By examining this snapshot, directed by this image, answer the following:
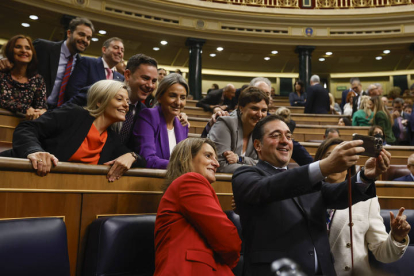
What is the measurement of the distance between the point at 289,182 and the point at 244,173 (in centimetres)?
21

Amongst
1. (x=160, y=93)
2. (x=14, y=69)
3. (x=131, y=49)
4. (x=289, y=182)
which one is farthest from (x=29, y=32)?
(x=289, y=182)

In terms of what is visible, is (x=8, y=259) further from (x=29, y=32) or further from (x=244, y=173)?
(x=29, y=32)

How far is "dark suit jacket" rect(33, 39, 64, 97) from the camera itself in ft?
7.79

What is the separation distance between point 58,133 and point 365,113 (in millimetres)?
3787

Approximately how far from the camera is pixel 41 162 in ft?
3.94

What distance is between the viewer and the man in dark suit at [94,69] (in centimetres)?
232

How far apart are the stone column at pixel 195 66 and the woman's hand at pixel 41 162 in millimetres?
6199

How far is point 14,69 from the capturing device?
2188 millimetres

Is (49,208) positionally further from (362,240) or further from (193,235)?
(362,240)

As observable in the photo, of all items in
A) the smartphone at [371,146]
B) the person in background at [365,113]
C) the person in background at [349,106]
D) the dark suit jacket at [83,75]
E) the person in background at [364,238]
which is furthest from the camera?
the person in background at [349,106]

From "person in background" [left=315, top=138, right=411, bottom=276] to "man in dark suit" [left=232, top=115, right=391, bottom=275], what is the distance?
19 cm

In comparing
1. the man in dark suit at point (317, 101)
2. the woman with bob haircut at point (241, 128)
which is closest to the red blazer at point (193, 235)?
Result: the woman with bob haircut at point (241, 128)

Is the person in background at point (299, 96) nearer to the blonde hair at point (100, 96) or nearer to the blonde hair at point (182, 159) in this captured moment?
the blonde hair at point (100, 96)

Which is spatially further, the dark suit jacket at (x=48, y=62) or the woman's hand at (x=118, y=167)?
the dark suit jacket at (x=48, y=62)
